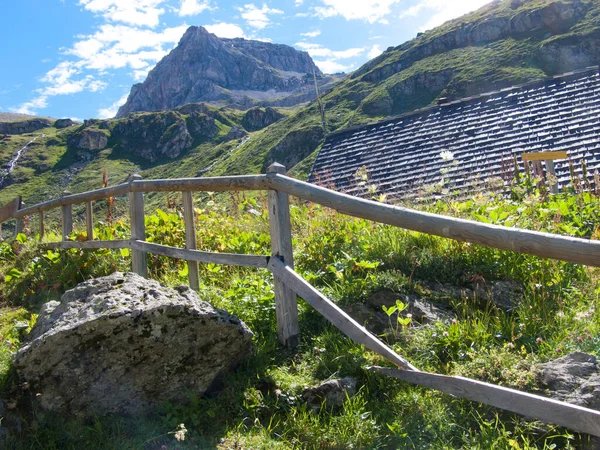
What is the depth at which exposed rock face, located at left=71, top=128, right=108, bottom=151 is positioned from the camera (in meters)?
155

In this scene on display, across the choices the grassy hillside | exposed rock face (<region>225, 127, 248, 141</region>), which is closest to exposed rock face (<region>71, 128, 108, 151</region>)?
exposed rock face (<region>225, 127, 248, 141</region>)

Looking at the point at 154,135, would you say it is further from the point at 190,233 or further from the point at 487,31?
the point at 190,233

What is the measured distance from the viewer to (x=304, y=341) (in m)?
3.56

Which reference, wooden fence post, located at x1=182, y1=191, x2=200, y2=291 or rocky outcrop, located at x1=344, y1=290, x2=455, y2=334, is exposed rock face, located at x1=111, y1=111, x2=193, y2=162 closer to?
wooden fence post, located at x1=182, y1=191, x2=200, y2=291

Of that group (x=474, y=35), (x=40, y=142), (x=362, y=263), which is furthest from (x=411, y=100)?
(x=40, y=142)

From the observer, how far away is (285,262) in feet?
11.4

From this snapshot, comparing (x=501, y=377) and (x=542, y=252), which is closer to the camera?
(x=542, y=252)

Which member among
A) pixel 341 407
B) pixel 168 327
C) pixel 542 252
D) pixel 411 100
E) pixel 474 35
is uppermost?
pixel 474 35

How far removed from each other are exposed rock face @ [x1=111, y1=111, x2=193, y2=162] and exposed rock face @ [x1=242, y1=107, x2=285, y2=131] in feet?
51.7

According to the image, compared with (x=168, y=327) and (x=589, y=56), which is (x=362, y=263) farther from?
(x=589, y=56)

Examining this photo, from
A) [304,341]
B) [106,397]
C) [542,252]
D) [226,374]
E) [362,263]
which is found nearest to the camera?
[542,252]

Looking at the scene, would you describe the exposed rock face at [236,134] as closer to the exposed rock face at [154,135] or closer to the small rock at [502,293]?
the exposed rock face at [154,135]

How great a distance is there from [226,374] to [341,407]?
0.79 m

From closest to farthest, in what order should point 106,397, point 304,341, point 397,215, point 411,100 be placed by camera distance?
point 397,215 → point 106,397 → point 304,341 → point 411,100
